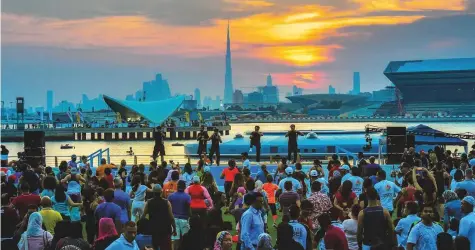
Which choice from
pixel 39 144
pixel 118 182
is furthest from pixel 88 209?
pixel 39 144

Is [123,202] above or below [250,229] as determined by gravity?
above

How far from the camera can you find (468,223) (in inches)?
338

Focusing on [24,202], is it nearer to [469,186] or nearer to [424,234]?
[424,234]

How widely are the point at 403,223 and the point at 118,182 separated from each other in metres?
4.57

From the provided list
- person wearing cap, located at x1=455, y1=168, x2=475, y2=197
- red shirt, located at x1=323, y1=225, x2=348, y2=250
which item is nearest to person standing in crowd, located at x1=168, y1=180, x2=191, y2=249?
red shirt, located at x1=323, y1=225, x2=348, y2=250

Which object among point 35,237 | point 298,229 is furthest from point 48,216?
point 298,229

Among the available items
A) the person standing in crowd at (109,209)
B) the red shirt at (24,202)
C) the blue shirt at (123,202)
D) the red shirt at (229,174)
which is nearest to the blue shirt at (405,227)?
the person standing in crowd at (109,209)

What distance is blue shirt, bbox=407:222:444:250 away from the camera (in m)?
8.12

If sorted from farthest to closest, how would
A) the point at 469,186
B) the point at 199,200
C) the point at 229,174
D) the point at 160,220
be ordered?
1. the point at 229,174
2. the point at 469,186
3. the point at 199,200
4. the point at 160,220

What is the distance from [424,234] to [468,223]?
0.83 meters

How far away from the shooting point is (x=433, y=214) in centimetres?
873

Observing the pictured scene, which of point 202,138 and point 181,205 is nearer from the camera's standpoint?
point 181,205

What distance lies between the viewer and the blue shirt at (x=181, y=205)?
412 inches

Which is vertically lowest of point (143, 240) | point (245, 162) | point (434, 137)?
point (143, 240)
